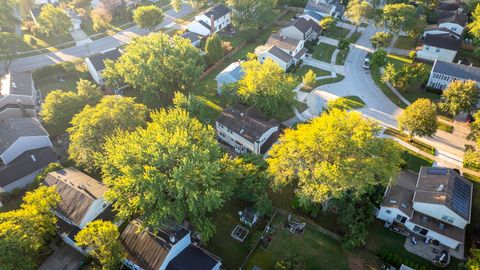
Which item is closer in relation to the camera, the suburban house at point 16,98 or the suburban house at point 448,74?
the suburban house at point 16,98

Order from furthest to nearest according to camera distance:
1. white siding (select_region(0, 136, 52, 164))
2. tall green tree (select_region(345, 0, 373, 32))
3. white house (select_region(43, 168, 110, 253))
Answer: tall green tree (select_region(345, 0, 373, 32)) < white siding (select_region(0, 136, 52, 164)) < white house (select_region(43, 168, 110, 253))

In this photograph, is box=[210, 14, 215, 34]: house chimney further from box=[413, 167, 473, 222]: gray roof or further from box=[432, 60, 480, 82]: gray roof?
box=[413, 167, 473, 222]: gray roof

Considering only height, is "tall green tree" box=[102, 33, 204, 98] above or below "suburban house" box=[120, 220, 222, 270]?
above

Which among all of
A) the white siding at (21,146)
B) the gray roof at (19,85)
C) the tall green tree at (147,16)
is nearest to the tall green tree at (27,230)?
the white siding at (21,146)

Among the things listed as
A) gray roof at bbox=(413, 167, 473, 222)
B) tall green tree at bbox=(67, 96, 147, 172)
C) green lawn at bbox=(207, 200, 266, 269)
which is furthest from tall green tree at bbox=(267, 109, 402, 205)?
tall green tree at bbox=(67, 96, 147, 172)

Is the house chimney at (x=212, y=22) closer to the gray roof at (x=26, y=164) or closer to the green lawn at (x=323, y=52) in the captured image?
the green lawn at (x=323, y=52)
